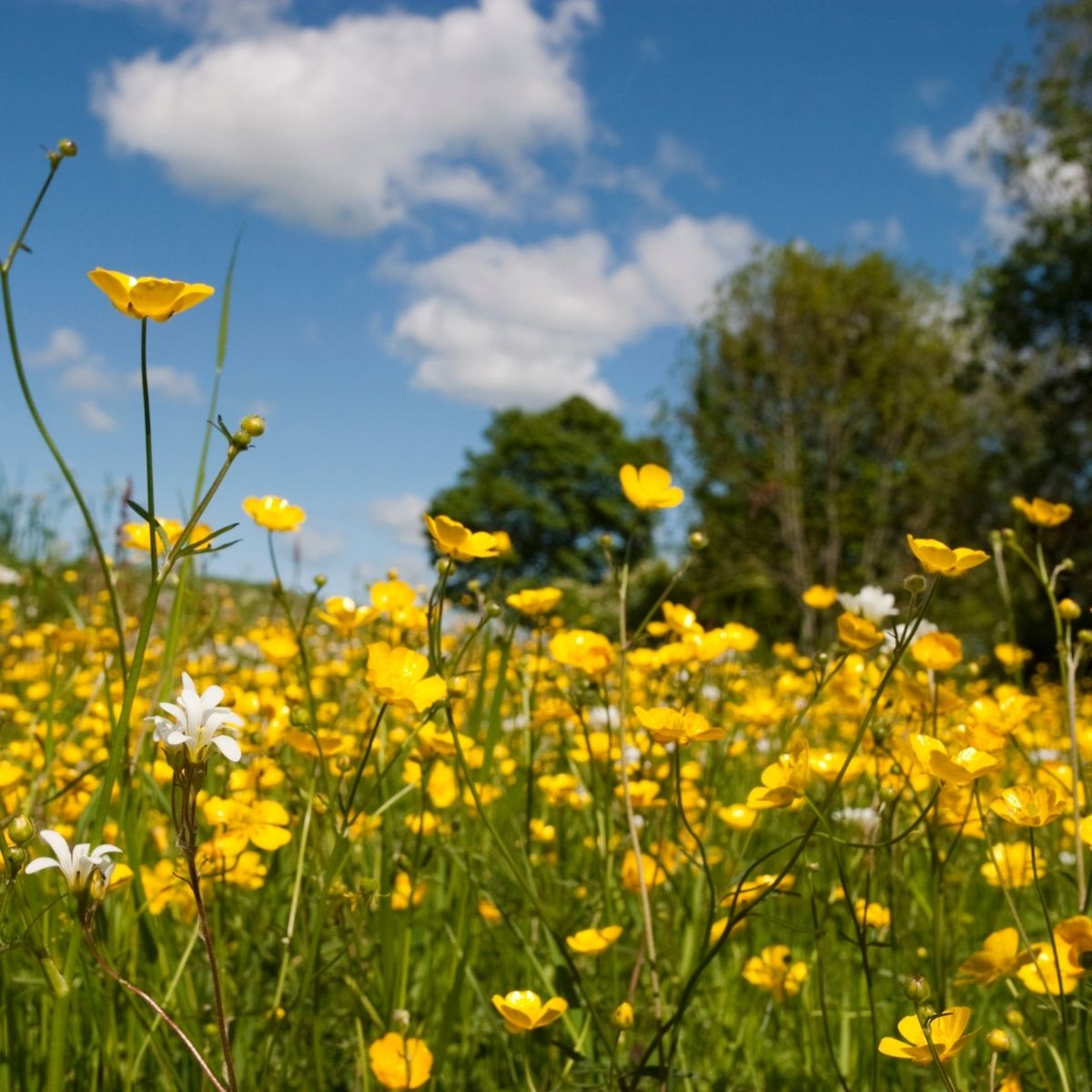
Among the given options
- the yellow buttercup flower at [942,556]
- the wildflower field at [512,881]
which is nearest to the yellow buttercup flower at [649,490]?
the wildflower field at [512,881]

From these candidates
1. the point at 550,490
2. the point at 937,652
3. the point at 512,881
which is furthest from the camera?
the point at 550,490

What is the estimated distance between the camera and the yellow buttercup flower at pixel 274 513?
1.59 metres

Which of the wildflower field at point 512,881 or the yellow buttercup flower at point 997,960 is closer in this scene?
the wildflower field at point 512,881

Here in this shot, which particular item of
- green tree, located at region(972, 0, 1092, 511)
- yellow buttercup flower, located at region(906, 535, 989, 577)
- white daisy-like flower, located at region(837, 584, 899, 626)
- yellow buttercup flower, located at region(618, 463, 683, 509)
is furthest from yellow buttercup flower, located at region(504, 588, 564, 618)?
green tree, located at region(972, 0, 1092, 511)

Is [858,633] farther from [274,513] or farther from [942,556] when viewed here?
[274,513]

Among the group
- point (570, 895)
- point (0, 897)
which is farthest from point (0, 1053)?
point (570, 895)

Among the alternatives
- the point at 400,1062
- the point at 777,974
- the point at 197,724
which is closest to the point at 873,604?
the point at 777,974

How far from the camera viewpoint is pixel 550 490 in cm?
2950

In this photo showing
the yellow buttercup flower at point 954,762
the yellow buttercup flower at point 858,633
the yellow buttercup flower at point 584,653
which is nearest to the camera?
the yellow buttercup flower at point 954,762

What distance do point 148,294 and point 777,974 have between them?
4.34 feet

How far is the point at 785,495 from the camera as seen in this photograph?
54.1 feet

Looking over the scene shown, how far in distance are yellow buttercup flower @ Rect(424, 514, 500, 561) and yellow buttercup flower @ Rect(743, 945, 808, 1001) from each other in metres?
0.78

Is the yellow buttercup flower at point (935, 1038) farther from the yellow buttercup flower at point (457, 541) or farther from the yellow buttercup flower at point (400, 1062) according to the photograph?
the yellow buttercup flower at point (457, 541)

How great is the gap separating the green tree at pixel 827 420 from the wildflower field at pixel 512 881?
48.5 feet
